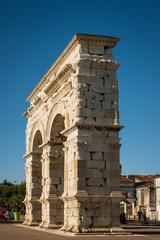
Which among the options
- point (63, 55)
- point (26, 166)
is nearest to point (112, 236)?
point (63, 55)

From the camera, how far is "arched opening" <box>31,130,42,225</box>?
88.5 ft

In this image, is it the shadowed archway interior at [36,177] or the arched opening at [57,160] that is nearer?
the arched opening at [57,160]

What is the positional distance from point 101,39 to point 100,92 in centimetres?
221

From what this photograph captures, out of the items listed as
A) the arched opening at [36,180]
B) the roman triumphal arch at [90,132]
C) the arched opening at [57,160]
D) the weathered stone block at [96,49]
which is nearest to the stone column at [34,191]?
Answer: the arched opening at [36,180]

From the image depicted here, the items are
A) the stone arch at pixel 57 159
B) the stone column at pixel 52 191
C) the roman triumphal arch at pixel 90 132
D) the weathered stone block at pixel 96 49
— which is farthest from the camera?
the stone arch at pixel 57 159

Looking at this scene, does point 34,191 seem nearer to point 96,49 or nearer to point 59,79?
point 59,79

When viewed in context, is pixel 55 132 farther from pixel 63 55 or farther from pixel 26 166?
pixel 26 166

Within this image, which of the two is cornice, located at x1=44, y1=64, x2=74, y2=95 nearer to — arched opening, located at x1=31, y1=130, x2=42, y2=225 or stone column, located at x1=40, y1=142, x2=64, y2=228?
stone column, located at x1=40, y1=142, x2=64, y2=228

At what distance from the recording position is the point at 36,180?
90.0ft

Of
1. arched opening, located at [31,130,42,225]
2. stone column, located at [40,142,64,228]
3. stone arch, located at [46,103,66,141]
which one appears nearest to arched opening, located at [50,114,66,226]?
stone column, located at [40,142,64,228]

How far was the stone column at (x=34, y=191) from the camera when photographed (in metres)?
26.9

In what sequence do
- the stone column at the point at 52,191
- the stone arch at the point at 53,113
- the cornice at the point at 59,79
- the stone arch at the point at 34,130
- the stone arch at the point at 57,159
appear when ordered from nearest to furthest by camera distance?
the cornice at the point at 59,79 < the stone arch at the point at 53,113 < the stone column at the point at 52,191 < the stone arch at the point at 57,159 < the stone arch at the point at 34,130

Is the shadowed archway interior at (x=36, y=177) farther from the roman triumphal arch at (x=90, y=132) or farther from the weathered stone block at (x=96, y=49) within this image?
the weathered stone block at (x=96, y=49)

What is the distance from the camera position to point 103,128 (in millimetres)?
19469
